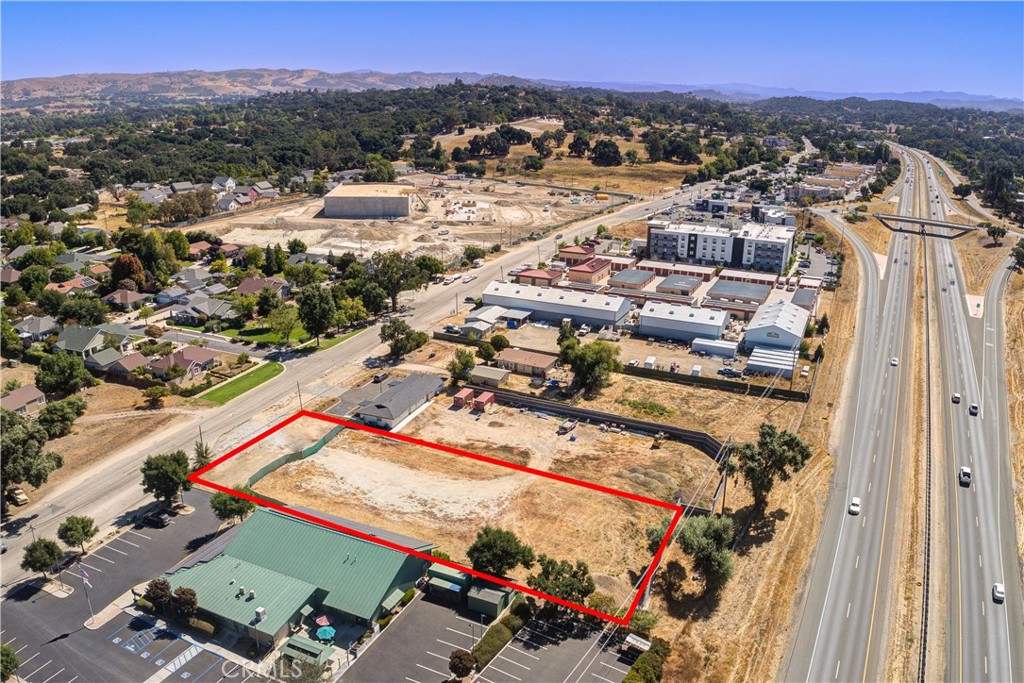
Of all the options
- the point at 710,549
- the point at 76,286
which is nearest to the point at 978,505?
the point at 710,549

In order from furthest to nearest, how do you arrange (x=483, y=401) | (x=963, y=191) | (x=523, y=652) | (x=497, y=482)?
(x=963, y=191) → (x=483, y=401) → (x=497, y=482) → (x=523, y=652)

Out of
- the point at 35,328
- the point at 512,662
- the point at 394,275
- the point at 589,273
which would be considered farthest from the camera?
the point at 589,273

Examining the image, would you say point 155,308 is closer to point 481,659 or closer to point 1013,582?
point 481,659

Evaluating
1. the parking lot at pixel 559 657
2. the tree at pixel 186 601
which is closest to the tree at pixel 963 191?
the parking lot at pixel 559 657

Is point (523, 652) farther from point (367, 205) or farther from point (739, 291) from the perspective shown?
point (367, 205)

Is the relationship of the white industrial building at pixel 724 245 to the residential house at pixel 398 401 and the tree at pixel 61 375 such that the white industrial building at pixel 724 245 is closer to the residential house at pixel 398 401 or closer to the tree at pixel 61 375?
the residential house at pixel 398 401

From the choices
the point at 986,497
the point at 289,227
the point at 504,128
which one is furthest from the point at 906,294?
the point at 504,128
